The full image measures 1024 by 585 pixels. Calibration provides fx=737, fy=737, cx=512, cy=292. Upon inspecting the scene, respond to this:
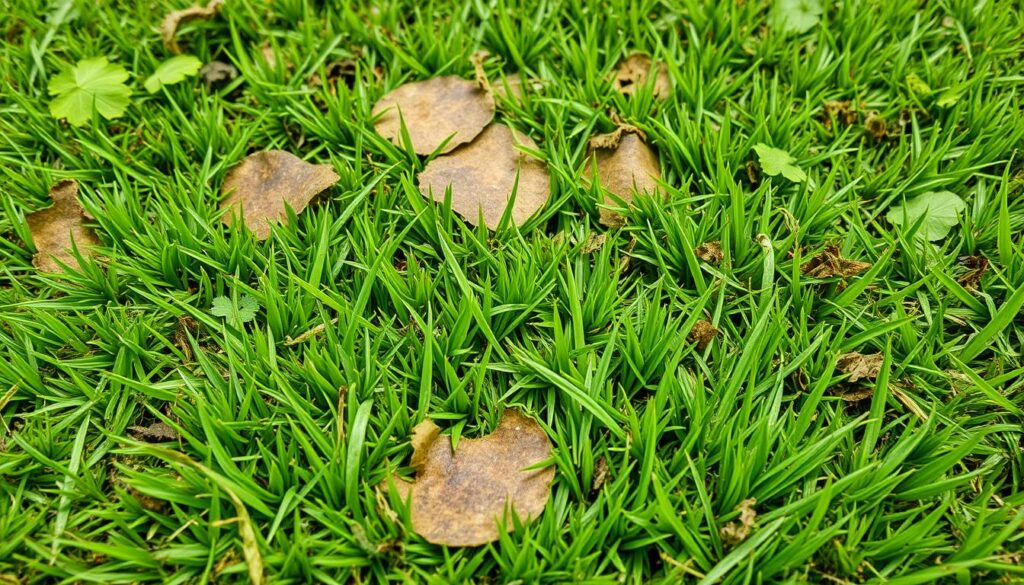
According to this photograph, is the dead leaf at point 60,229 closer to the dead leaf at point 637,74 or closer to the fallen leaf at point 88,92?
the fallen leaf at point 88,92

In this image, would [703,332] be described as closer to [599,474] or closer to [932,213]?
[599,474]

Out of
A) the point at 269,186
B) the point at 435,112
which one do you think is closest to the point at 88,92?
the point at 269,186

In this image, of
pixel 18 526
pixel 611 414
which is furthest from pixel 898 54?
pixel 18 526

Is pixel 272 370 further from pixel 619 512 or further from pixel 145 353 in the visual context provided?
pixel 619 512

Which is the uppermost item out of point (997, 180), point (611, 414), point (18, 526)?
point (997, 180)

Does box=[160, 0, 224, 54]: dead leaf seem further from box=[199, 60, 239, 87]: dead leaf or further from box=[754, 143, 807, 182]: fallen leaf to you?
box=[754, 143, 807, 182]: fallen leaf

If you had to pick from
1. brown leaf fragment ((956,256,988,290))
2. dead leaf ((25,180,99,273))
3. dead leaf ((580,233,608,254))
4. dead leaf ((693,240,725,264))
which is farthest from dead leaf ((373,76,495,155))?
brown leaf fragment ((956,256,988,290))

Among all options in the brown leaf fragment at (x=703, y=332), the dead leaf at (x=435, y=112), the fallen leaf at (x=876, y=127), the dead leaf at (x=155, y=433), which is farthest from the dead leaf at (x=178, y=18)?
the fallen leaf at (x=876, y=127)
